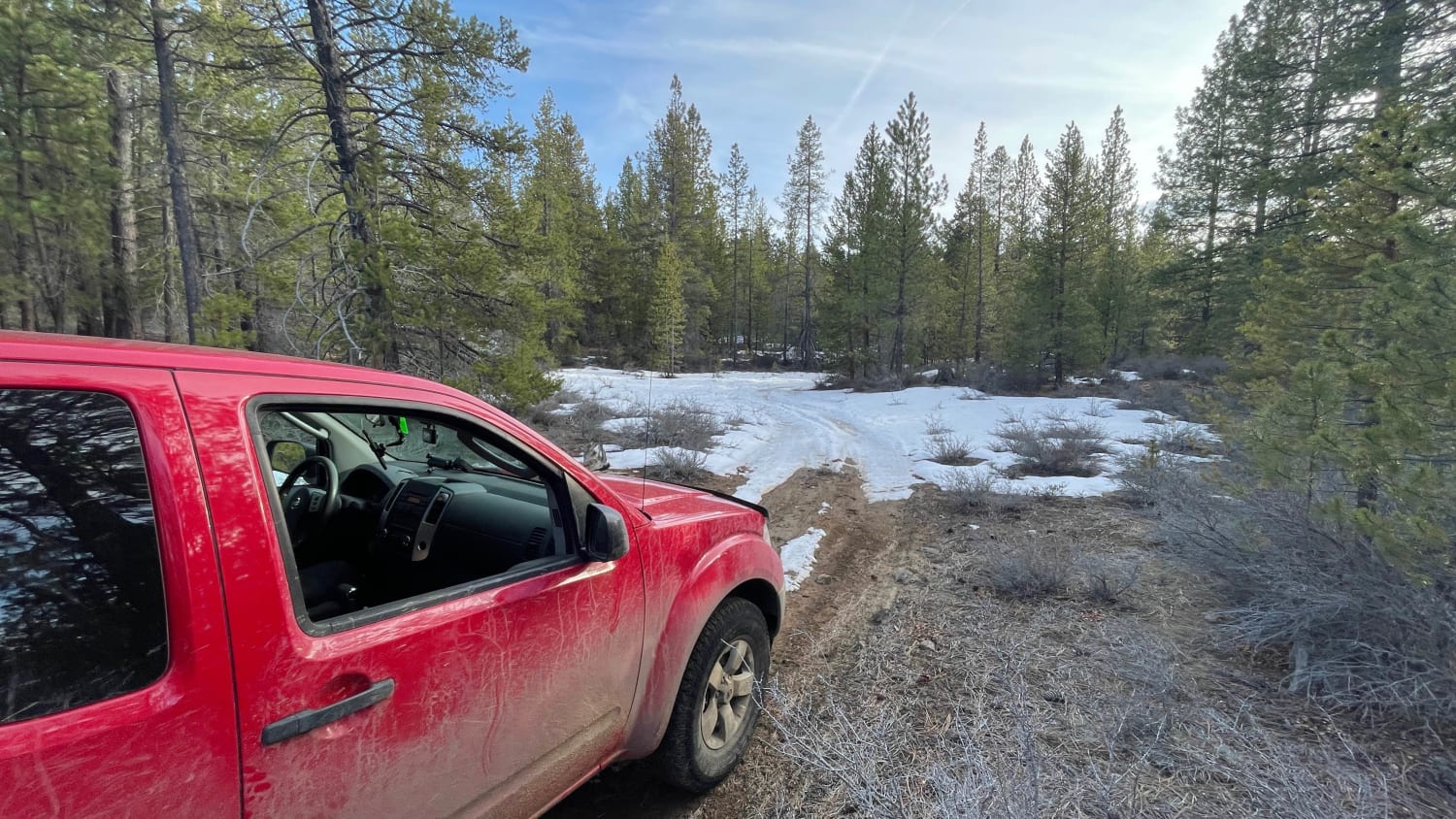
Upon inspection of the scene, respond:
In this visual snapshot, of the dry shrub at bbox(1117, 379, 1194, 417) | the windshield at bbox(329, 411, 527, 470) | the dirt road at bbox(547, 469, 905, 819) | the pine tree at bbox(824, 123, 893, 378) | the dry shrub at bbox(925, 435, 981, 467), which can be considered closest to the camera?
the dirt road at bbox(547, 469, 905, 819)

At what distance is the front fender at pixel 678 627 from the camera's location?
2.33 m

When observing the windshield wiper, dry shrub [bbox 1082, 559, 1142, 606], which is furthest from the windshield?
dry shrub [bbox 1082, 559, 1142, 606]

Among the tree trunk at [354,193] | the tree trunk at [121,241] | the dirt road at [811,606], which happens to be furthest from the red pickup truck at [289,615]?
the tree trunk at [121,241]

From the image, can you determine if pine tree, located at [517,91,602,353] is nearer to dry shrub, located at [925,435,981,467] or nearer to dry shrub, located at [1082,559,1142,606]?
dry shrub, located at [925,435,981,467]

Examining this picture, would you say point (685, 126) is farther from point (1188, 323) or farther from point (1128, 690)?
point (1128, 690)

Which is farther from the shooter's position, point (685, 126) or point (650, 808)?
point (685, 126)

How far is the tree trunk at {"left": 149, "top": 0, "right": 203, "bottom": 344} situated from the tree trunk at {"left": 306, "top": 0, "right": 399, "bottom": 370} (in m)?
3.11

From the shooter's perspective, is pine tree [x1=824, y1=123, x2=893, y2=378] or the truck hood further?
pine tree [x1=824, y1=123, x2=893, y2=378]

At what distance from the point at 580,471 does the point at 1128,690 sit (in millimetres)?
3073

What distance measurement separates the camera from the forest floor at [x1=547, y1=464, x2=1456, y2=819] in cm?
217

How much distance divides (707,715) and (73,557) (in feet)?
7.29

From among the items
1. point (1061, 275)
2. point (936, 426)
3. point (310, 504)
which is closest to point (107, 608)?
point (310, 504)

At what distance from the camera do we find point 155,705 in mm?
1138

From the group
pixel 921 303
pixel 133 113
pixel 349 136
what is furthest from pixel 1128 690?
pixel 921 303
